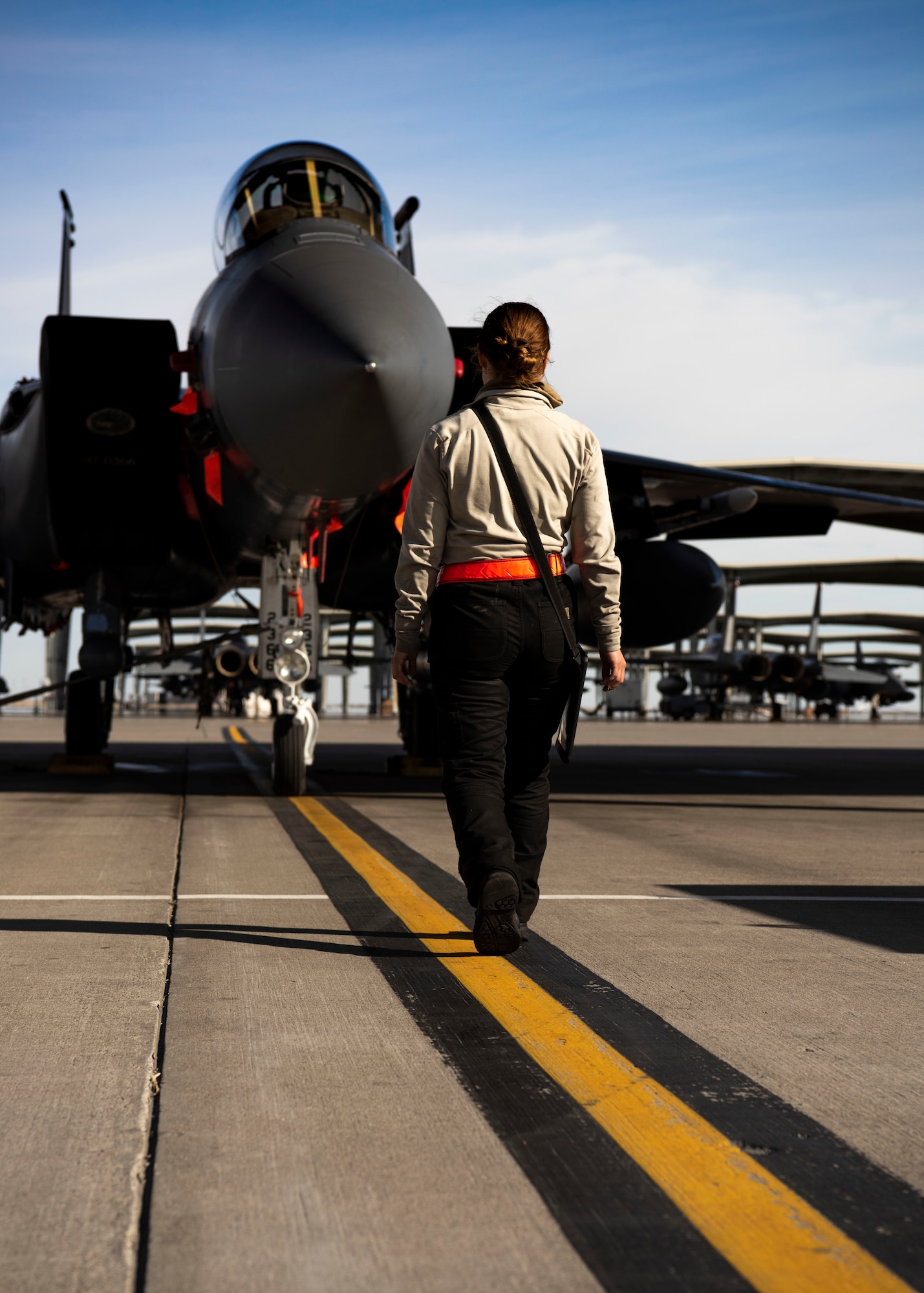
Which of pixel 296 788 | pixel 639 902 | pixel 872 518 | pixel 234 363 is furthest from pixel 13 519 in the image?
pixel 872 518

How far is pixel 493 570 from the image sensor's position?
12.1ft

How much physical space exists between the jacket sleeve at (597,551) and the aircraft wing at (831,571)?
5579 centimetres

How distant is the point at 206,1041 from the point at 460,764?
122cm

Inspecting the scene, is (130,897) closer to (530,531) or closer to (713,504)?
(530,531)

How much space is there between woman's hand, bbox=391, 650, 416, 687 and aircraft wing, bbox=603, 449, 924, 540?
7.68 m

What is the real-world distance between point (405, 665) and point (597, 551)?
733 millimetres

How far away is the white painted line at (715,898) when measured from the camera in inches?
188

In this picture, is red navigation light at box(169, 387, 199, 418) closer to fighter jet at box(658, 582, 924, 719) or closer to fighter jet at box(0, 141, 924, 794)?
fighter jet at box(0, 141, 924, 794)

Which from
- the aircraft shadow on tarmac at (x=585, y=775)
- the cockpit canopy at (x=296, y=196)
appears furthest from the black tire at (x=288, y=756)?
the cockpit canopy at (x=296, y=196)

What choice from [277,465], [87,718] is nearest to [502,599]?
[277,465]

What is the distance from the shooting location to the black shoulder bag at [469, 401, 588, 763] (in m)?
3.68

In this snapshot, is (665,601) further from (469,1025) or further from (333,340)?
(469,1025)

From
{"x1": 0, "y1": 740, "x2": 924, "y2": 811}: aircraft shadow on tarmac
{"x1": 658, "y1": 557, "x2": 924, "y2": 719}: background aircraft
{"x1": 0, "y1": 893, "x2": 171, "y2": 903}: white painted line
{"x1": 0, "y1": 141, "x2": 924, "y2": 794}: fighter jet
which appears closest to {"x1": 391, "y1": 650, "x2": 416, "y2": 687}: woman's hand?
{"x1": 0, "y1": 141, "x2": 924, "y2": 794}: fighter jet

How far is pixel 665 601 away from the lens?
11.5m
